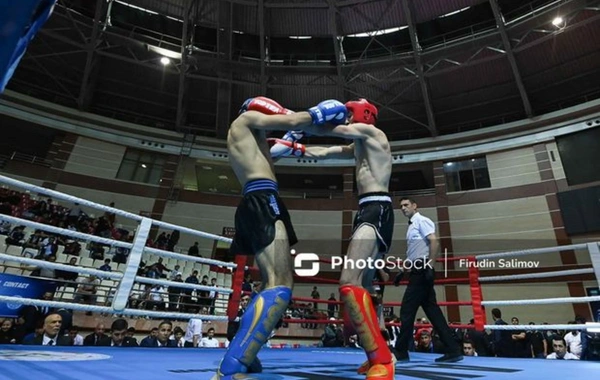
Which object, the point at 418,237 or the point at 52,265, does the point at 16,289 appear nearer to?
the point at 52,265

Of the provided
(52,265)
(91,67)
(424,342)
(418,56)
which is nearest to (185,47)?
(91,67)

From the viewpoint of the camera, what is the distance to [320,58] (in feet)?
49.1

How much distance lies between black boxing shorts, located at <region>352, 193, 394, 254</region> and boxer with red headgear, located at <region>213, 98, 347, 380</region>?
0.45 m

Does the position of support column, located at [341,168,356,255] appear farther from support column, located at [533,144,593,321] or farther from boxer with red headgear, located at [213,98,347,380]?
boxer with red headgear, located at [213,98,347,380]

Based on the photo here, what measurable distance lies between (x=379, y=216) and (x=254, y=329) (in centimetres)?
92

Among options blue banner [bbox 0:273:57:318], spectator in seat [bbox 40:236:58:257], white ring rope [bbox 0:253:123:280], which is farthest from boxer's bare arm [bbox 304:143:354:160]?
spectator in seat [bbox 40:236:58:257]

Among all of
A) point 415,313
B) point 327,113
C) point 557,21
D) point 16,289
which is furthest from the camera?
point 557,21

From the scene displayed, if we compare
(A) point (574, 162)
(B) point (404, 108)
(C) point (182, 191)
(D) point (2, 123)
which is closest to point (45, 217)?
(C) point (182, 191)

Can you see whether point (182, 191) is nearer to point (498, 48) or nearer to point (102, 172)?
point (102, 172)

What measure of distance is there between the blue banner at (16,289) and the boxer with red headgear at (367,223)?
3851 mm

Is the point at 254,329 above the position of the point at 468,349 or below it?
above

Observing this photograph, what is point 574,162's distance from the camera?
13.0 m

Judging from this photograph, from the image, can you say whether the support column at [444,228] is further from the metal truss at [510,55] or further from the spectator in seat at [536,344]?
the spectator in seat at [536,344]

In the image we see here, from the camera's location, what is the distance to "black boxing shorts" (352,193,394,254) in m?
2.06
